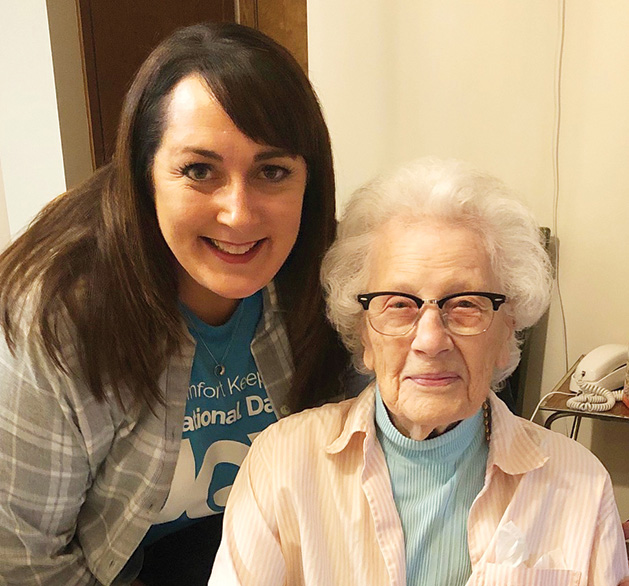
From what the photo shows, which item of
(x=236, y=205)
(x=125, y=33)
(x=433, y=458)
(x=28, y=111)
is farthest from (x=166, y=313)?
(x=125, y=33)

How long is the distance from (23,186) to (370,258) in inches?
73.2

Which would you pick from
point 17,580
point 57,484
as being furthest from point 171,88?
point 17,580

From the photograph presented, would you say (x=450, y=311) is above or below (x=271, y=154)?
below

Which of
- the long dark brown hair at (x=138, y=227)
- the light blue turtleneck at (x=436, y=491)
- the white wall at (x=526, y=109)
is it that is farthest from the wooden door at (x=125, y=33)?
Result: the light blue turtleneck at (x=436, y=491)

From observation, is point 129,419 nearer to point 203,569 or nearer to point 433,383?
point 203,569

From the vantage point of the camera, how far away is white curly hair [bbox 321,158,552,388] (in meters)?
1.07

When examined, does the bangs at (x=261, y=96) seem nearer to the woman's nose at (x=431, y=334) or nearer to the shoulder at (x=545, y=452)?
the woman's nose at (x=431, y=334)

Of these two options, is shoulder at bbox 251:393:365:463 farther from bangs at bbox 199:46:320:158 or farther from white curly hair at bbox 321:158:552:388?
bangs at bbox 199:46:320:158

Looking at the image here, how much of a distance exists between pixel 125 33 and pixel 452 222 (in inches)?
78.7

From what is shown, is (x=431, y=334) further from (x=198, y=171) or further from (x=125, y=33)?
(x=125, y=33)

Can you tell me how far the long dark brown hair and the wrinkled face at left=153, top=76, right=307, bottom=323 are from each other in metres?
0.03

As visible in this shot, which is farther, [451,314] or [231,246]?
[231,246]

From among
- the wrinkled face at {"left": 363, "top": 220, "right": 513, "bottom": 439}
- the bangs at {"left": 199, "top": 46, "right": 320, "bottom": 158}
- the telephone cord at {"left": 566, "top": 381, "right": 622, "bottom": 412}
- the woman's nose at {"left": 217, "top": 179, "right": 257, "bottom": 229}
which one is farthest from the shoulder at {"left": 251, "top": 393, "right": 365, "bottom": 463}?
the telephone cord at {"left": 566, "top": 381, "right": 622, "bottom": 412}

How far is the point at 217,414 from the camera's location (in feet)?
4.45
